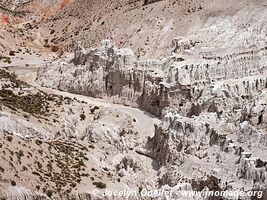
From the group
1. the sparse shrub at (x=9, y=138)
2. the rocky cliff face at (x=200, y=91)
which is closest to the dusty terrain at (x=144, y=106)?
the rocky cliff face at (x=200, y=91)

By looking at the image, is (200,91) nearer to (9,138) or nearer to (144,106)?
(144,106)

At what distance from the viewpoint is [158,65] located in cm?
4403

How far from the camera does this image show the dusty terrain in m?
27.9

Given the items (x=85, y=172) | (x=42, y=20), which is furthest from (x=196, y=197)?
(x=42, y=20)

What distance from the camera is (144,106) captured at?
42.6m

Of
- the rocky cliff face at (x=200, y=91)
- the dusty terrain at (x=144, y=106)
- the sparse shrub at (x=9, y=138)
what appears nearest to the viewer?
the dusty terrain at (x=144, y=106)

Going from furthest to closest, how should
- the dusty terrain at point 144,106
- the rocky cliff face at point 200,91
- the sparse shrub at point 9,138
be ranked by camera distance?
the rocky cliff face at point 200,91 < the sparse shrub at point 9,138 < the dusty terrain at point 144,106

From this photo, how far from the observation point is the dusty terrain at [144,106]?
91.6 feet

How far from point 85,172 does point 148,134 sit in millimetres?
9289

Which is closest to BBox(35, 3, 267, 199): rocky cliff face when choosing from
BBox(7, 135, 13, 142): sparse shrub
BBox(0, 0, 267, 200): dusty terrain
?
Result: BBox(0, 0, 267, 200): dusty terrain

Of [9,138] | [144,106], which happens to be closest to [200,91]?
[144,106]

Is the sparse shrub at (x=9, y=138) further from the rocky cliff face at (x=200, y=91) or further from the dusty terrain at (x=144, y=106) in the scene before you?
the rocky cliff face at (x=200, y=91)

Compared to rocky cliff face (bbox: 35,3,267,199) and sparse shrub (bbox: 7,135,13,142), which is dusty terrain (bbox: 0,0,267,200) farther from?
sparse shrub (bbox: 7,135,13,142)

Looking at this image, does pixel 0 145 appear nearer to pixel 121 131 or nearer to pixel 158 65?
pixel 121 131
